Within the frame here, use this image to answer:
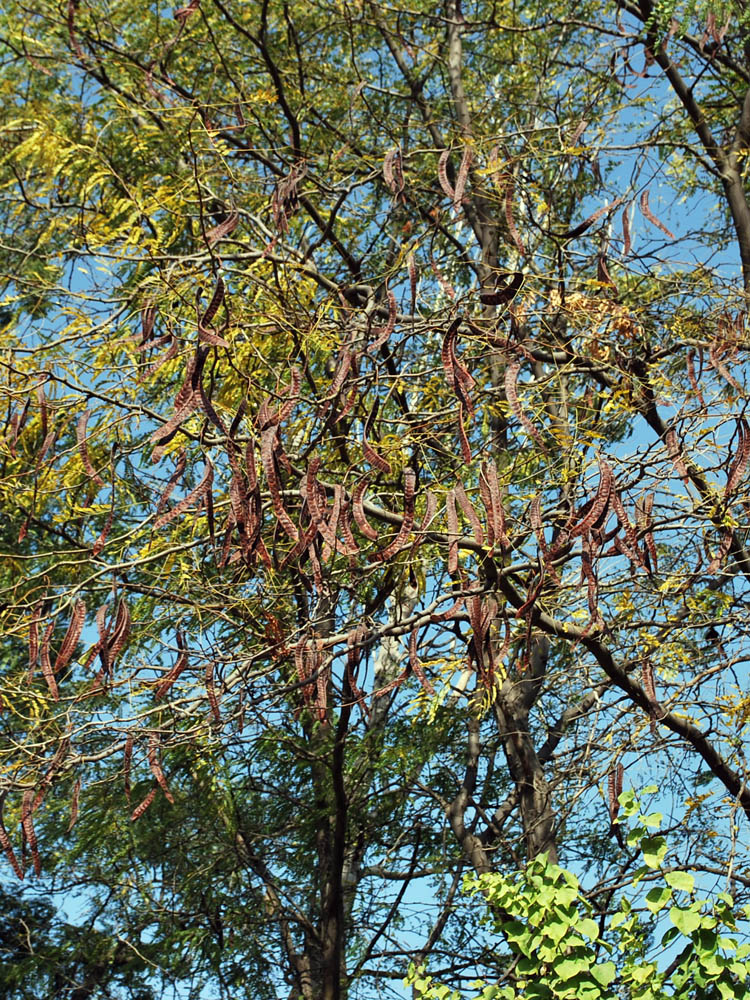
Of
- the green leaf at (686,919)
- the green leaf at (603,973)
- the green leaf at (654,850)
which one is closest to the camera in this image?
the green leaf at (686,919)

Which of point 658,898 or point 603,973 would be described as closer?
point 658,898

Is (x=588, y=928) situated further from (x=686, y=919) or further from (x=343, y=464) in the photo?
(x=343, y=464)

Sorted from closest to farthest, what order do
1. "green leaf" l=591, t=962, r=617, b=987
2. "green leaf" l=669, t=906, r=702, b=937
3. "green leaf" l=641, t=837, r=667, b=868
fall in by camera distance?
1. "green leaf" l=669, t=906, r=702, b=937
2. "green leaf" l=641, t=837, r=667, b=868
3. "green leaf" l=591, t=962, r=617, b=987

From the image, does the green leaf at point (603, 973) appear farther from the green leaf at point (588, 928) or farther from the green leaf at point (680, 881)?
the green leaf at point (680, 881)

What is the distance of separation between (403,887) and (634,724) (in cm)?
240

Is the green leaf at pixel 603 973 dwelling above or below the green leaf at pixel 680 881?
below

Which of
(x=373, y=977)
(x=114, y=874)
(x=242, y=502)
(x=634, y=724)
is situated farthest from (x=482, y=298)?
(x=114, y=874)

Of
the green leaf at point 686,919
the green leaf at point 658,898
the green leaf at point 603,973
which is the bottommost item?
the green leaf at point 603,973

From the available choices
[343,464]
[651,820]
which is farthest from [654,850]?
[343,464]

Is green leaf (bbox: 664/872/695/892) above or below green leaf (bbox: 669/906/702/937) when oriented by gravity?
above

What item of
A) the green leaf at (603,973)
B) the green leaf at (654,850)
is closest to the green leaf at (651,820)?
the green leaf at (654,850)

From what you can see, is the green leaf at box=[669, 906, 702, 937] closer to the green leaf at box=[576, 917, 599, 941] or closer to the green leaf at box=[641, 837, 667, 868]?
the green leaf at box=[641, 837, 667, 868]

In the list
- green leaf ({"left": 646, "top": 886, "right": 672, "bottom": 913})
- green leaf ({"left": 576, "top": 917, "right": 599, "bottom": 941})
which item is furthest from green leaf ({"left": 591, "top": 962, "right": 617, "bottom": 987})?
green leaf ({"left": 646, "top": 886, "right": 672, "bottom": 913})

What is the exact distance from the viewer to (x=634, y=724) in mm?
5832
